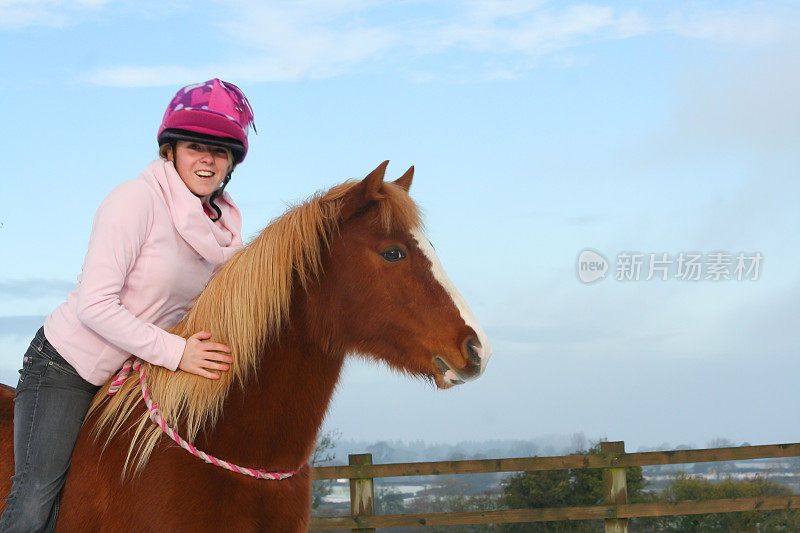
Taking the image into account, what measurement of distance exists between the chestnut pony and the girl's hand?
32 mm

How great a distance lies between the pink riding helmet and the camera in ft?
8.16

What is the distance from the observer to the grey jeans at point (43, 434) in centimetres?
221

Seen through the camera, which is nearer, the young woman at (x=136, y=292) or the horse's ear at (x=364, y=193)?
the young woman at (x=136, y=292)

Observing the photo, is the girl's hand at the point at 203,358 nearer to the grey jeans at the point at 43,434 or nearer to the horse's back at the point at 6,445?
the grey jeans at the point at 43,434

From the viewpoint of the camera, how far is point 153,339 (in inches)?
87.0

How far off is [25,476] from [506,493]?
353 inches

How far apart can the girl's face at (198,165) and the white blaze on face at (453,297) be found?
0.79m

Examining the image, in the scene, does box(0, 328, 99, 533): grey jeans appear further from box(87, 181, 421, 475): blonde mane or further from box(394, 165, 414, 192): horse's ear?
box(394, 165, 414, 192): horse's ear

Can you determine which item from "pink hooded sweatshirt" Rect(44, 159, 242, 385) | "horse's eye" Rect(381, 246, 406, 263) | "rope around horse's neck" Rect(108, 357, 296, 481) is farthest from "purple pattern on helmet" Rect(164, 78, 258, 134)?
"rope around horse's neck" Rect(108, 357, 296, 481)

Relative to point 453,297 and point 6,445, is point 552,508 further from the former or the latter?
point 6,445

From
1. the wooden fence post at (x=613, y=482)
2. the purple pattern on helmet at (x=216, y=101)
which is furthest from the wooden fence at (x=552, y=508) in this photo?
the purple pattern on helmet at (x=216, y=101)

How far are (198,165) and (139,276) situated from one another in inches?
18.3

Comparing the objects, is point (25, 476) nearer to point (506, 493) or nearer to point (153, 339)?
point (153, 339)

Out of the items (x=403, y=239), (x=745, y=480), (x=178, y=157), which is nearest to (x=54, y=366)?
(x=178, y=157)
